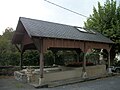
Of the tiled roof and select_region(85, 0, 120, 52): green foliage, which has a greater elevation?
select_region(85, 0, 120, 52): green foliage

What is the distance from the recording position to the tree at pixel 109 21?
22.2 meters

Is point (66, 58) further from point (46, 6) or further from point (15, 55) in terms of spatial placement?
point (46, 6)

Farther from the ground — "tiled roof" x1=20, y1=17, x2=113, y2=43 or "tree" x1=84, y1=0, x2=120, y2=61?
"tree" x1=84, y1=0, x2=120, y2=61

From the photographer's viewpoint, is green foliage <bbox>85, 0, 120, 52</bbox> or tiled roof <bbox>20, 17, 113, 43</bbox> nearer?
tiled roof <bbox>20, 17, 113, 43</bbox>

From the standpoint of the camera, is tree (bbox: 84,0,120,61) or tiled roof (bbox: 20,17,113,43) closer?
tiled roof (bbox: 20,17,113,43)

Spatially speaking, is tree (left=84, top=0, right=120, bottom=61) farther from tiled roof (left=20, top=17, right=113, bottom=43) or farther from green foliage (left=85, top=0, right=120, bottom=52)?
tiled roof (left=20, top=17, right=113, bottom=43)

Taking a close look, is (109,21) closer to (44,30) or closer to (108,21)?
(108,21)

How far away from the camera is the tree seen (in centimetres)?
2217

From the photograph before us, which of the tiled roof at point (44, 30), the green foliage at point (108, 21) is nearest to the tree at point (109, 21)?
the green foliage at point (108, 21)

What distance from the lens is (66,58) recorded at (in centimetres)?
2544

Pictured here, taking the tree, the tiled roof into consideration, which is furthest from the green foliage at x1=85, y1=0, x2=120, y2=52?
the tiled roof

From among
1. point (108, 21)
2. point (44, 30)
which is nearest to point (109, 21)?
point (108, 21)

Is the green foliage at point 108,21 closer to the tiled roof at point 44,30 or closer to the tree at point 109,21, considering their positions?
the tree at point 109,21

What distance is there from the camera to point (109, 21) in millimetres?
23234
